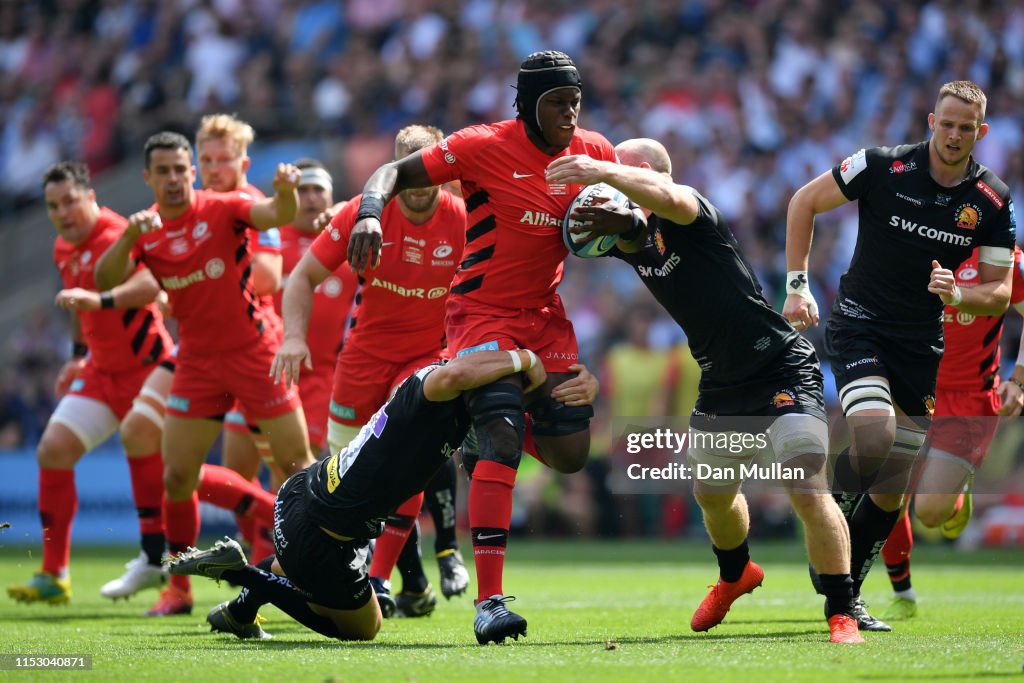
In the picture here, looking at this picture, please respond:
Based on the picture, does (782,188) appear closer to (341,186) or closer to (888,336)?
(341,186)

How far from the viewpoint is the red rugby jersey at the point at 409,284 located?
8320mm

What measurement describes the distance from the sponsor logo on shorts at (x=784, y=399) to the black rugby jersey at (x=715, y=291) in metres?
0.18

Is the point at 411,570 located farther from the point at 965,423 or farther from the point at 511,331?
the point at 965,423

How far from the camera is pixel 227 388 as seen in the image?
29.7 feet

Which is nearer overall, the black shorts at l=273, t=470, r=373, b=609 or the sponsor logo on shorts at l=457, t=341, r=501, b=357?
the black shorts at l=273, t=470, r=373, b=609

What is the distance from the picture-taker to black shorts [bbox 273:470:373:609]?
613 centimetres

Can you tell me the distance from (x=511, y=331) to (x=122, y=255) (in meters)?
3.26

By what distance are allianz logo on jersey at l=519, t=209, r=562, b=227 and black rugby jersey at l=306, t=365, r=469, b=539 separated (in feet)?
3.54

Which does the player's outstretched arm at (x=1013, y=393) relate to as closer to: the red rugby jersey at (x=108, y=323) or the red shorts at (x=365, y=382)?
the red shorts at (x=365, y=382)

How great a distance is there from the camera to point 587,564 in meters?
13.4

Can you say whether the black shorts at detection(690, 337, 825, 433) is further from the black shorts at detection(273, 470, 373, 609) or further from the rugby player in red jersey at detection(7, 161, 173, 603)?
the rugby player in red jersey at detection(7, 161, 173, 603)

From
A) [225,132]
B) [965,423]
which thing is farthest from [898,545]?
[225,132]

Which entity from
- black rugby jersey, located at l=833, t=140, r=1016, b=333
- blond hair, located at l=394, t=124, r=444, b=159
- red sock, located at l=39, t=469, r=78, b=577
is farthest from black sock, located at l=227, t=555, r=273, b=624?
black rugby jersey, located at l=833, t=140, r=1016, b=333

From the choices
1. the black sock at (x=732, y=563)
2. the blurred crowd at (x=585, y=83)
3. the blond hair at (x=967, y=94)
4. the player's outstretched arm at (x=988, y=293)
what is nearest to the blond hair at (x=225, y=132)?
the black sock at (x=732, y=563)
